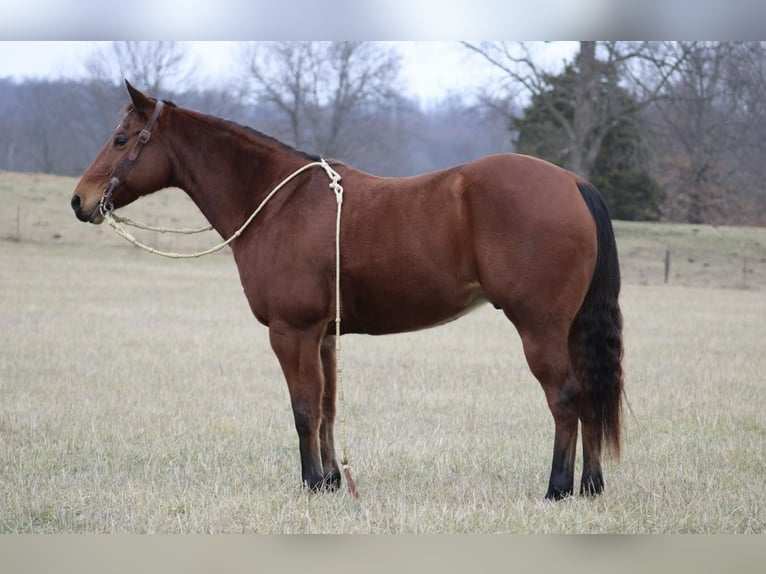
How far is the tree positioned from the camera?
17.8 metres

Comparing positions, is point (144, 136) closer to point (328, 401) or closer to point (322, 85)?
point (328, 401)

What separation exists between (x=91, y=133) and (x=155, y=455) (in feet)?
29.6

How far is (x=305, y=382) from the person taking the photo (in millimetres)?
4613

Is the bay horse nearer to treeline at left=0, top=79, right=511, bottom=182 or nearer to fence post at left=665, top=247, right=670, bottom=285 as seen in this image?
treeline at left=0, top=79, right=511, bottom=182

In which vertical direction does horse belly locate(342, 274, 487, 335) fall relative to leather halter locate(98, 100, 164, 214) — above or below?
below

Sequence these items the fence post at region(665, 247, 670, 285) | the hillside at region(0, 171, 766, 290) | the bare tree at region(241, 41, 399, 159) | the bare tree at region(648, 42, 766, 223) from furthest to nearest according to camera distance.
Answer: the fence post at region(665, 247, 670, 285)
the hillside at region(0, 171, 766, 290)
the bare tree at region(241, 41, 399, 159)
the bare tree at region(648, 42, 766, 223)

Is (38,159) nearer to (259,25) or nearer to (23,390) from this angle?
(23,390)

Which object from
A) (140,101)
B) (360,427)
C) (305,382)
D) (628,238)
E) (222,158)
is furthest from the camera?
(628,238)

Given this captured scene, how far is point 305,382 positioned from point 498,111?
587 inches

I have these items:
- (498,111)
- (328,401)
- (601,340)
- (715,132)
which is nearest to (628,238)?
(498,111)

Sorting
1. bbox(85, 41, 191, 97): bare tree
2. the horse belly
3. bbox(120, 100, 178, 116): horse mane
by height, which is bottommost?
the horse belly

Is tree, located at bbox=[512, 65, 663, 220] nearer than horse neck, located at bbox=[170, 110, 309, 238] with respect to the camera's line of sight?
No

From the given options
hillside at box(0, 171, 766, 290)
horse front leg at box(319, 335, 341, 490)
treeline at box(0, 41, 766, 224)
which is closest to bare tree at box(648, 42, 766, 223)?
treeline at box(0, 41, 766, 224)

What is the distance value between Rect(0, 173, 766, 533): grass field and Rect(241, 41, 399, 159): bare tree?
3967mm
